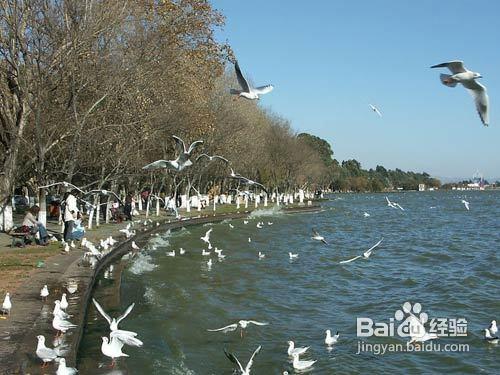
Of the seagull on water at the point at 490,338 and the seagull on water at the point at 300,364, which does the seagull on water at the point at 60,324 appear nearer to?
the seagull on water at the point at 300,364

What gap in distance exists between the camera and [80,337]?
1009 centimetres

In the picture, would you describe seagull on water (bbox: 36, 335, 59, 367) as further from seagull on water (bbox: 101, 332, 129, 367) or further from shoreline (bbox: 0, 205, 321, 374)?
seagull on water (bbox: 101, 332, 129, 367)

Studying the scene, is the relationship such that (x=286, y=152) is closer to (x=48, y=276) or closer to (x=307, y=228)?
(x=307, y=228)

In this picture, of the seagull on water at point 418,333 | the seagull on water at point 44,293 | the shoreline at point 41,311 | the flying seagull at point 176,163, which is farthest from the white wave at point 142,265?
the seagull on water at point 418,333

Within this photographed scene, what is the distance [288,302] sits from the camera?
53.4ft

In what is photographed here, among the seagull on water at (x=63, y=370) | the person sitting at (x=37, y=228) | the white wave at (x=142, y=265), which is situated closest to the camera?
the seagull on water at (x=63, y=370)

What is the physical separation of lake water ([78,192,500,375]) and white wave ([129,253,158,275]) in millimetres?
54

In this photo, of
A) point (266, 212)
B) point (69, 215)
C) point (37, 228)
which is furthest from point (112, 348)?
point (266, 212)

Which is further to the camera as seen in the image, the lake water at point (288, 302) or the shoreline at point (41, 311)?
the lake water at point (288, 302)

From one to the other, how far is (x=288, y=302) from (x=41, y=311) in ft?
24.3

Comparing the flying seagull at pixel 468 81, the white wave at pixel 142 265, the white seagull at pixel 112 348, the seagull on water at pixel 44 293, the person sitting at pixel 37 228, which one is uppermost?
the flying seagull at pixel 468 81

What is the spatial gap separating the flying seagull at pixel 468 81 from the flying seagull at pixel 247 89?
361 centimetres

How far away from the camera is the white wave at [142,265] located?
19.8m

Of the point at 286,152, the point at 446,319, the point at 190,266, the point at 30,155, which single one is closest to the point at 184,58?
the point at 30,155
